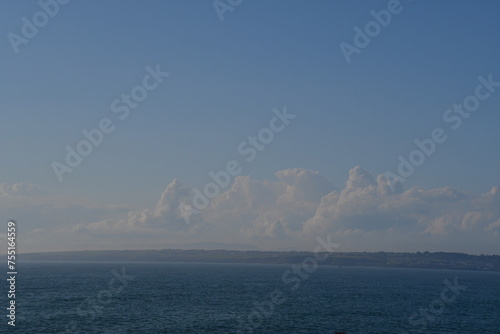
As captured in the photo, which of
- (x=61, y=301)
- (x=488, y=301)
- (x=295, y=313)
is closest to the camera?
(x=295, y=313)

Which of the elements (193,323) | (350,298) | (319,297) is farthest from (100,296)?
(350,298)

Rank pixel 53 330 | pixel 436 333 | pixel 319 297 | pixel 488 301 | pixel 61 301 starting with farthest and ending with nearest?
pixel 488 301 < pixel 319 297 < pixel 61 301 < pixel 436 333 < pixel 53 330

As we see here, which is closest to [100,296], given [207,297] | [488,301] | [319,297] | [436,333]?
[207,297]

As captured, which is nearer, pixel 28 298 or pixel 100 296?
pixel 28 298

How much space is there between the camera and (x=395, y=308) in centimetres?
14075

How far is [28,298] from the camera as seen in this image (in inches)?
5571

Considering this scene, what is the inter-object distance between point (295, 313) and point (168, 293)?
59457 mm

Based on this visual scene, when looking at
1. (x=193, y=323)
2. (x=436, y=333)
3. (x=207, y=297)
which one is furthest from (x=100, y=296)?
(x=436, y=333)

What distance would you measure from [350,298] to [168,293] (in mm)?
60031

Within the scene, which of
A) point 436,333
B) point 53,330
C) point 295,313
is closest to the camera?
point 53,330

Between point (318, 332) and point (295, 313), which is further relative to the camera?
point (295, 313)

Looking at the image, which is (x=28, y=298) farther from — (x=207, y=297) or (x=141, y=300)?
(x=207, y=297)

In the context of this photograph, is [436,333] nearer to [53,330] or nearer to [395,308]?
[395,308]

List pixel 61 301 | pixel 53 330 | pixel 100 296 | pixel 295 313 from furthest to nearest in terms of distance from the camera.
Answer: pixel 100 296 → pixel 61 301 → pixel 295 313 → pixel 53 330
